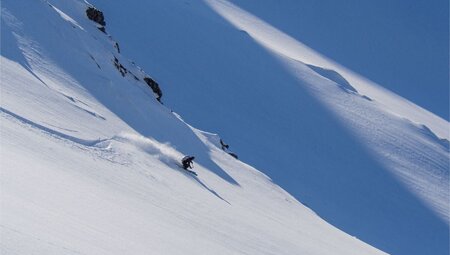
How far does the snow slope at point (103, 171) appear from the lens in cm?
458

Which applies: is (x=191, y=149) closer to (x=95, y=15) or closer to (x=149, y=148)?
(x=149, y=148)

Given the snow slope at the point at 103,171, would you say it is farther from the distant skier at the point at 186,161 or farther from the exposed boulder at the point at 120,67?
the exposed boulder at the point at 120,67

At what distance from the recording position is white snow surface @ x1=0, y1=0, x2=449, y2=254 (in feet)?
17.6

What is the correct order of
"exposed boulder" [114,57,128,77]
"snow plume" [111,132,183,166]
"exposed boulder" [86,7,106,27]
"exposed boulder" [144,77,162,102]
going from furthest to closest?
1. "exposed boulder" [86,7,106,27]
2. "exposed boulder" [144,77,162,102]
3. "exposed boulder" [114,57,128,77]
4. "snow plume" [111,132,183,166]

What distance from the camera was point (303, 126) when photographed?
3531 centimetres

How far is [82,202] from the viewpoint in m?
5.25

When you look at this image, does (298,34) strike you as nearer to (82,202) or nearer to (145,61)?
(145,61)

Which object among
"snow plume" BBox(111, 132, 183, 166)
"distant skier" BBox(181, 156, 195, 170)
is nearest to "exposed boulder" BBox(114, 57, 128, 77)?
"snow plume" BBox(111, 132, 183, 166)

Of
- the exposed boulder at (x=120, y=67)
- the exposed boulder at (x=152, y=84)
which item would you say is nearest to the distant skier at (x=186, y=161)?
the exposed boulder at (x=120, y=67)

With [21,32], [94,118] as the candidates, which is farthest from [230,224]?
[21,32]

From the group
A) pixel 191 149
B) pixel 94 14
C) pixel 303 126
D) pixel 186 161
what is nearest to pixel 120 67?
pixel 94 14

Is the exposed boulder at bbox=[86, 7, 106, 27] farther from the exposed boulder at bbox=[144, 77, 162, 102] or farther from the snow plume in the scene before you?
the snow plume

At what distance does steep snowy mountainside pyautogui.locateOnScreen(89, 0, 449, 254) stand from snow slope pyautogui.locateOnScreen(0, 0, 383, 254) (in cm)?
1275

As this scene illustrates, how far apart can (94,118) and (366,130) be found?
27122 mm
